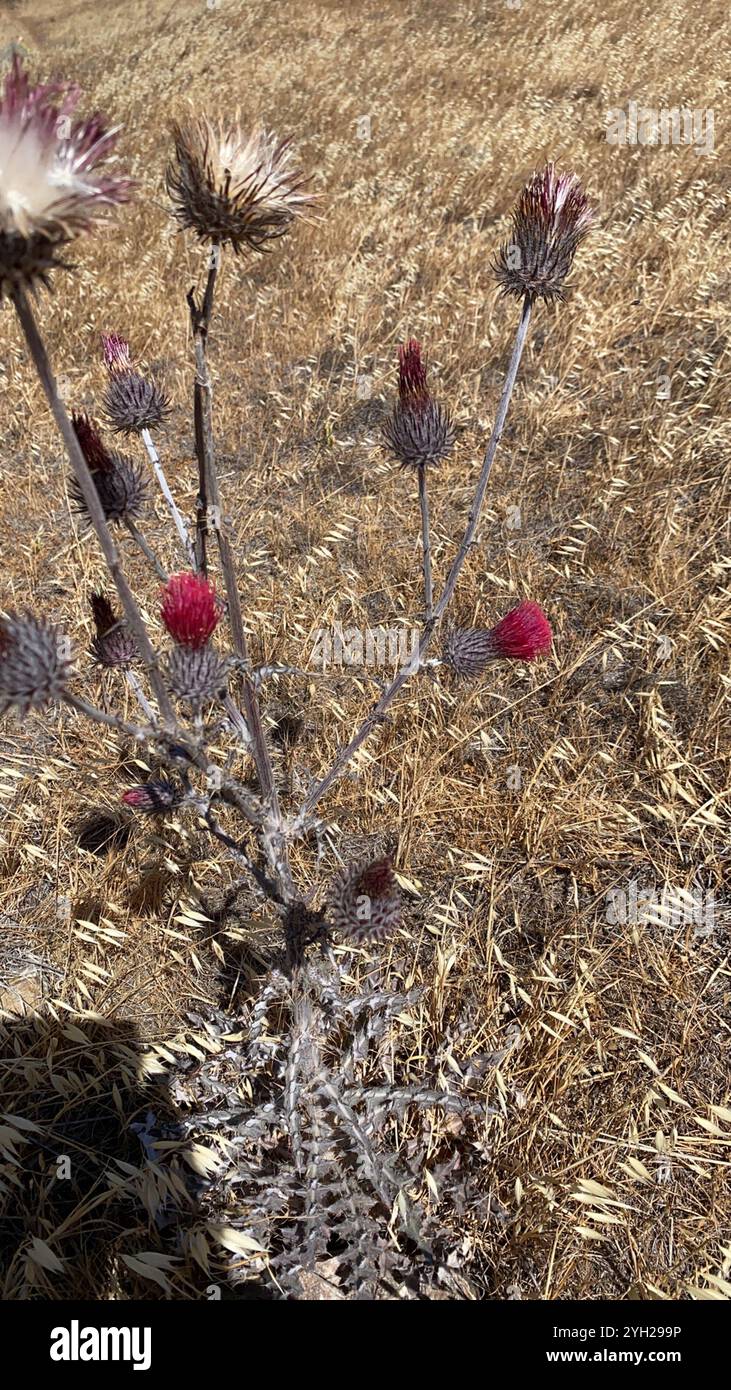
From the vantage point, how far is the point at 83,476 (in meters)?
1.11

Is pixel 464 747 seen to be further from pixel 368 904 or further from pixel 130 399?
pixel 130 399

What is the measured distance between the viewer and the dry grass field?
1.88 meters

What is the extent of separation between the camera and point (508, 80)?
32.1 feet

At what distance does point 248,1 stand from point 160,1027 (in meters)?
23.4

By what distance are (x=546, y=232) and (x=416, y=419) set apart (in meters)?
0.46

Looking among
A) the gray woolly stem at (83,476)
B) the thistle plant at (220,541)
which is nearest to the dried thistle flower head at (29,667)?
the thistle plant at (220,541)

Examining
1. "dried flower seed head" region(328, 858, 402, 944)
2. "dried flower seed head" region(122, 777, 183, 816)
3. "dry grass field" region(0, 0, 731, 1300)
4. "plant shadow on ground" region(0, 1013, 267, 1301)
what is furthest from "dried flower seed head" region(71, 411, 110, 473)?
"plant shadow on ground" region(0, 1013, 267, 1301)

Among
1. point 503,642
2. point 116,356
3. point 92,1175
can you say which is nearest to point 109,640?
point 116,356

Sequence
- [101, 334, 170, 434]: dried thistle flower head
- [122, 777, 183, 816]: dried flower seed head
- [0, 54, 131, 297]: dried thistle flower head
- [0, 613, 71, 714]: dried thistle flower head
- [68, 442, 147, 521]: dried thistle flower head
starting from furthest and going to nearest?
[122, 777, 183, 816]: dried flower seed head, [101, 334, 170, 434]: dried thistle flower head, [68, 442, 147, 521]: dried thistle flower head, [0, 613, 71, 714]: dried thistle flower head, [0, 54, 131, 297]: dried thistle flower head

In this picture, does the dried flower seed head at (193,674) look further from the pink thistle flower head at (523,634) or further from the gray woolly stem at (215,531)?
the pink thistle flower head at (523,634)

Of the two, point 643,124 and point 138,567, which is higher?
point 643,124

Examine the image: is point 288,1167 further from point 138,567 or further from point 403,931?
point 138,567

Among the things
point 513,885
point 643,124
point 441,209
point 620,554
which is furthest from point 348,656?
point 643,124

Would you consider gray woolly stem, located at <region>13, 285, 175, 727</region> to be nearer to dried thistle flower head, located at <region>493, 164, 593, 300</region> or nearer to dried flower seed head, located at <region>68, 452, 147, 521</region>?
dried flower seed head, located at <region>68, 452, 147, 521</region>
